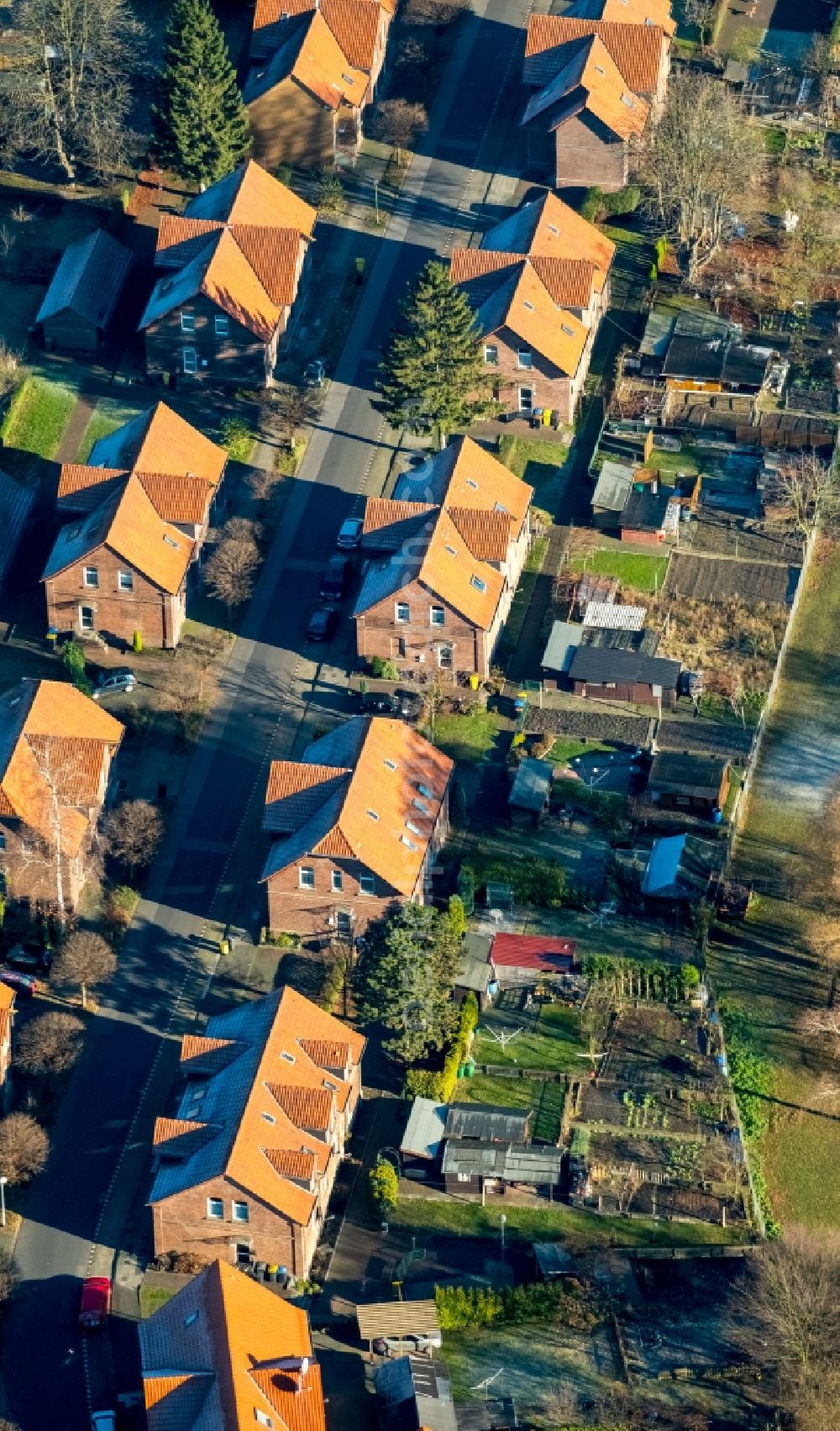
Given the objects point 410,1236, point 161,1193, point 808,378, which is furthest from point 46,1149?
point 808,378

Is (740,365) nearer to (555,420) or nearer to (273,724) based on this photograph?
(555,420)

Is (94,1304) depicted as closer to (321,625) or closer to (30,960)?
(30,960)

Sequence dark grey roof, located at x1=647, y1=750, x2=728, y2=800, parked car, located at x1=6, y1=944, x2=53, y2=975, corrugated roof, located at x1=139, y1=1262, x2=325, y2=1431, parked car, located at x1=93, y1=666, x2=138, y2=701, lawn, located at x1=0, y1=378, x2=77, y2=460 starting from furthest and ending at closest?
lawn, located at x1=0, y1=378, x2=77, y2=460 → parked car, located at x1=93, y1=666, x2=138, y2=701 → dark grey roof, located at x1=647, y1=750, x2=728, y2=800 → parked car, located at x1=6, y1=944, x2=53, y2=975 → corrugated roof, located at x1=139, y1=1262, x2=325, y2=1431

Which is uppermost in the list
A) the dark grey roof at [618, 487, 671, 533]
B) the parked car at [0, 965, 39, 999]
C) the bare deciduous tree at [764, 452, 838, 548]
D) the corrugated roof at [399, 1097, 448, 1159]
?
Answer: the bare deciduous tree at [764, 452, 838, 548]

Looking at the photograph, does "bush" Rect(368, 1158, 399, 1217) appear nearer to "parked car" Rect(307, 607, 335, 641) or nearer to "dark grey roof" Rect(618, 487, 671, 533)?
"parked car" Rect(307, 607, 335, 641)

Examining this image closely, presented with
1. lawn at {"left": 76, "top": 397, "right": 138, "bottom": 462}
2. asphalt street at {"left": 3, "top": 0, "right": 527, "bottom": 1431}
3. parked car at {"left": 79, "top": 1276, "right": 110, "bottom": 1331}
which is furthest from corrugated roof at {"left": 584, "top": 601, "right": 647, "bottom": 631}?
parked car at {"left": 79, "top": 1276, "right": 110, "bottom": 1331}

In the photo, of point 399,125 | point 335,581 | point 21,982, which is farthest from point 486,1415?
point 399,125
